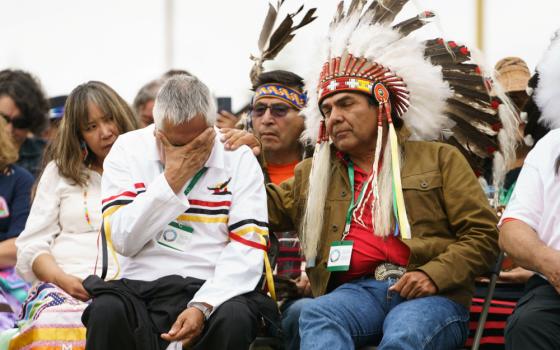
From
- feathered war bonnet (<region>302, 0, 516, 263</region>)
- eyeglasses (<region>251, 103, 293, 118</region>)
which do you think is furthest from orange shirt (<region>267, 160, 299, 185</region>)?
feathered war bonnet (<region>302, 0, 516, 263</region>)

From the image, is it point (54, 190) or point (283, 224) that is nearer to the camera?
point (283, 224)

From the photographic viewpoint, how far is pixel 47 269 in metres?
4.23

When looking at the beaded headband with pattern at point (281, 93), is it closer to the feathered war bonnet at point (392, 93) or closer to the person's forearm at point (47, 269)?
the feathered war bonnet at point (392, 93)

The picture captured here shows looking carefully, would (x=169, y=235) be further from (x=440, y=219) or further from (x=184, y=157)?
(x=440, y=219)

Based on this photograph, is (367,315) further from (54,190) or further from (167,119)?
(54,190)

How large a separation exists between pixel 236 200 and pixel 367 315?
74 centimetres

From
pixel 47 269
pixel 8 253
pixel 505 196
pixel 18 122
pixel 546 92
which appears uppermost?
pixel 546 92

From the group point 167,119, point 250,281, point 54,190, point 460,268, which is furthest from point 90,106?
point 460,268

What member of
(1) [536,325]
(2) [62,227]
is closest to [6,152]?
(2) [62,227]

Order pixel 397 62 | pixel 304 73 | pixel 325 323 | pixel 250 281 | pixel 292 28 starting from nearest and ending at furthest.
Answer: pixel 325 323
pixel 250 281
pixel 397 62
pixel 304 73
pixel 292 28

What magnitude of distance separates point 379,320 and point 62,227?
5.67 ft

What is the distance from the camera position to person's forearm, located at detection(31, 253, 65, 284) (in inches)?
165

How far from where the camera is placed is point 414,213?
3879 millimetres

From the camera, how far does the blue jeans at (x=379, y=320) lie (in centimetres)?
343
